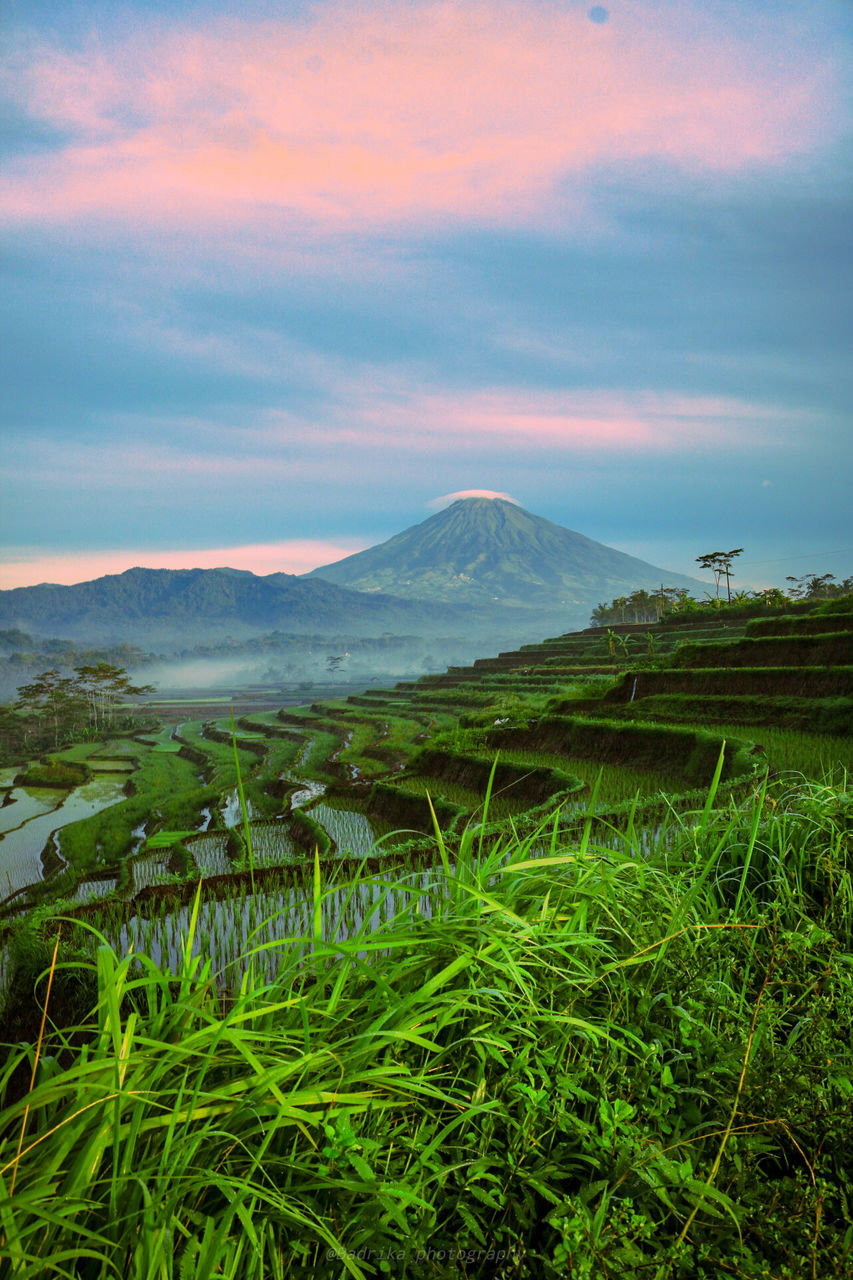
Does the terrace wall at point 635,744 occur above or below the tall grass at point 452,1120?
below

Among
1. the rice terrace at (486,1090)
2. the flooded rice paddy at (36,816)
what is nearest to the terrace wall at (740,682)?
the rice terrace at (486,1090)

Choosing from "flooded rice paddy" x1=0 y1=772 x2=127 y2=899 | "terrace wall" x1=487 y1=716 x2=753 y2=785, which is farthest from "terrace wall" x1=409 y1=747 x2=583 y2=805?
"flooded rice paddy" x1=0 y1=772 x2=127 y2=899

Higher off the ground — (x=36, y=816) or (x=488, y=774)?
(x=488, y=774)

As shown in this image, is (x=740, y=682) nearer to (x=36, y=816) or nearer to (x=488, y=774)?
(x=488, y=774)

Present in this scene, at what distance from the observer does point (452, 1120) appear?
63.8 inches

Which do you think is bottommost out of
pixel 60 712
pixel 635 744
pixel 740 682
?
pixel 60 712

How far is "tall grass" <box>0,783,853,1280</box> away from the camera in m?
1.30

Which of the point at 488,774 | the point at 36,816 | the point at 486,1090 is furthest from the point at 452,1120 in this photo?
the point at 36,816

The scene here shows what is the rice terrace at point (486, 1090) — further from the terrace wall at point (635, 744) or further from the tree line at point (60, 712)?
the tree line at point (60, 712)

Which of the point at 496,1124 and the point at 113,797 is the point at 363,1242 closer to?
the point at 496,1124

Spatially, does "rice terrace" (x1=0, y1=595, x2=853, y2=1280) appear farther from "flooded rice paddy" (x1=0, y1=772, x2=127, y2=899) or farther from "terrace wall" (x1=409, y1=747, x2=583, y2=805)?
"flooded rice paddy" (x1=0, y1=772, x2=127, y2=899)

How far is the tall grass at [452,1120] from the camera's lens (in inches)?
51.1

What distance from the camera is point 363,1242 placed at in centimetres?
136

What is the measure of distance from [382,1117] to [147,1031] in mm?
590
